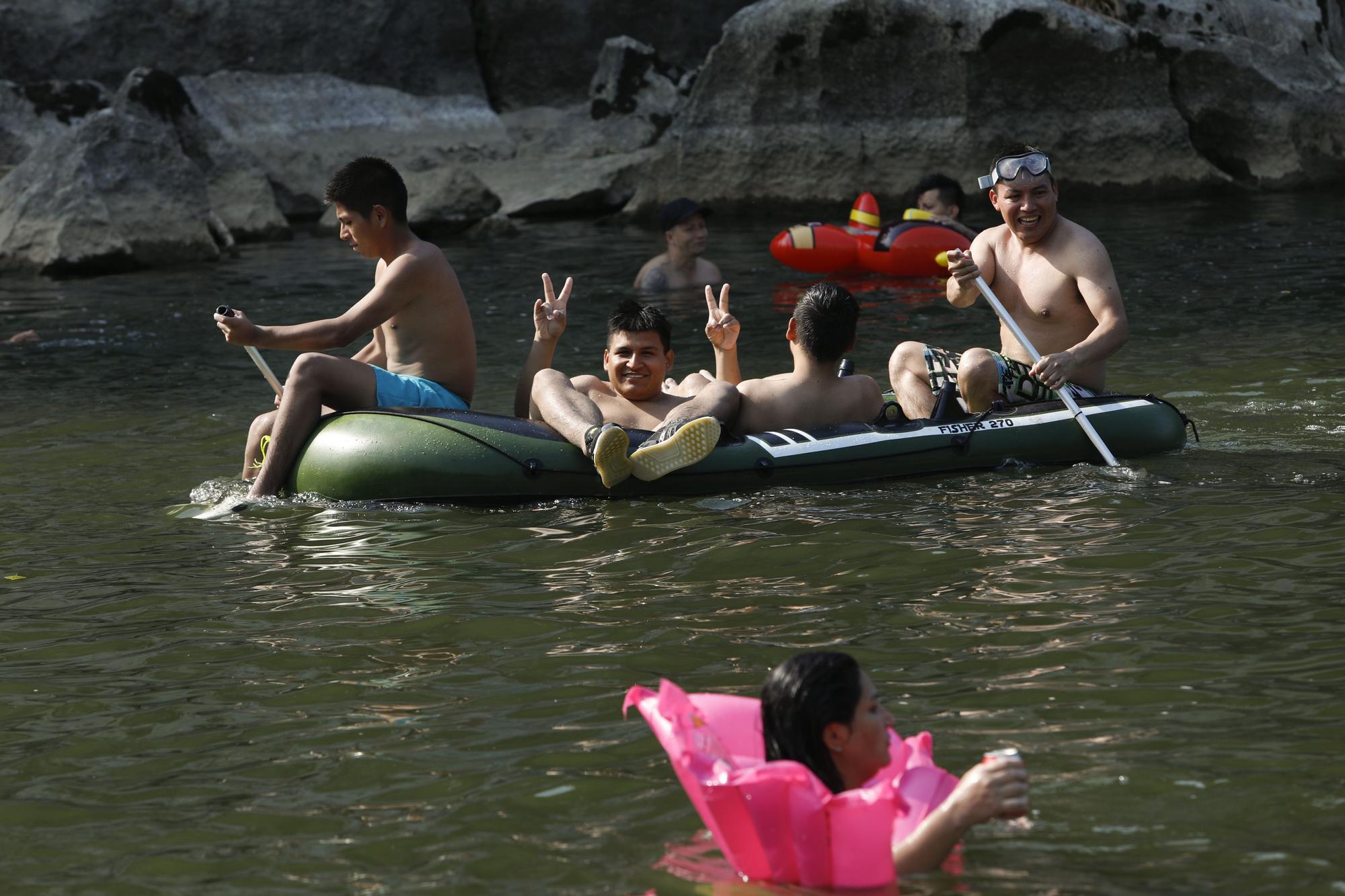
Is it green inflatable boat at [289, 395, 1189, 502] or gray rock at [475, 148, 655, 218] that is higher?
gray rock at [475, 148, 655, 218]

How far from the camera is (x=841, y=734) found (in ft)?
10.4

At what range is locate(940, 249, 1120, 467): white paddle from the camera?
6.74 m

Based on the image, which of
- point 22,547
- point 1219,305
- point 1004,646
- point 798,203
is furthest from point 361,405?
point 798,203

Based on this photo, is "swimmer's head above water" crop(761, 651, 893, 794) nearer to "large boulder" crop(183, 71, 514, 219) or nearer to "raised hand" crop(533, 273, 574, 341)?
"raised hand" crop(533, 273, 574, 341)

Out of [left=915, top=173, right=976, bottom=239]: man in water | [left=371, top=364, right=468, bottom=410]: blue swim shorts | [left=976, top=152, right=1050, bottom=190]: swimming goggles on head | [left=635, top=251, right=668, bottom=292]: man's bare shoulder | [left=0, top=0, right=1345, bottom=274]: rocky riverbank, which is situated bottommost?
[left=371, top=364, right=468, bottom=410]: blue swim shorts

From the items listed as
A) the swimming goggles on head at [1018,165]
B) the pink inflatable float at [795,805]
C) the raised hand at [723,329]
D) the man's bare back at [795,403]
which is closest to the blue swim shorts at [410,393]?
the raised hand at [723,329]

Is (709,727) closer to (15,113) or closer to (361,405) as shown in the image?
(361,405)

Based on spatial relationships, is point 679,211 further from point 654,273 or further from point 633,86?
point 633,86

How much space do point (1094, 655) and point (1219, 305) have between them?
23.4 ft

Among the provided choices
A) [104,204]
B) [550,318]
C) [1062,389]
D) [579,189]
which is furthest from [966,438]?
[579,189]

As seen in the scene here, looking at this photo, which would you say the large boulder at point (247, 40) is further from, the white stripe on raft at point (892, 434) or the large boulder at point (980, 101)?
the white stripe on raft at point (892, 434)

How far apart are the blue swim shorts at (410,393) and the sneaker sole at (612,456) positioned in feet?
2.77

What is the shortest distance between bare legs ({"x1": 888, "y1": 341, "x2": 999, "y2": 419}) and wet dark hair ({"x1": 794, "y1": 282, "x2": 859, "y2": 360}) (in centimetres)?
62

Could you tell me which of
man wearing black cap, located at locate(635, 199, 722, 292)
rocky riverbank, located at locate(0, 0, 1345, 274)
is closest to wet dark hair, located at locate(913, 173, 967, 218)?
man wearing black cap, located at locate(635, 199, 722, 292)
